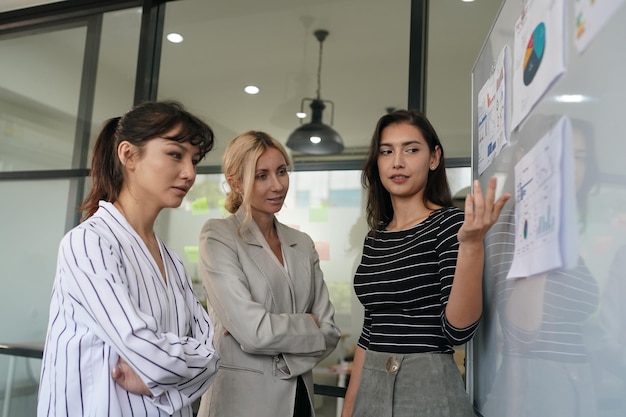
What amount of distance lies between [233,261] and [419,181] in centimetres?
67

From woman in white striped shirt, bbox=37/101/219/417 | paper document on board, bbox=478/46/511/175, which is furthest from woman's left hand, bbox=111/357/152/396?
paper document on board, bbox=478/46/511/175

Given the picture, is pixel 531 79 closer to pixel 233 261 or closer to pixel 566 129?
pixel 566 129

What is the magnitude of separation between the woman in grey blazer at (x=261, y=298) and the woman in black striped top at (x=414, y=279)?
210mm

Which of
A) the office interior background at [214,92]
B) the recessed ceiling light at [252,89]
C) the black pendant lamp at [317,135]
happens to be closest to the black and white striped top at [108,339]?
the office interior background at [214,92]

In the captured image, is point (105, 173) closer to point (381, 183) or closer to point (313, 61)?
point (381, 183)

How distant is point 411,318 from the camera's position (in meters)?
1.45

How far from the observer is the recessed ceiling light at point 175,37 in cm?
318

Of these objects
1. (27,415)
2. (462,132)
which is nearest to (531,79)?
(462,132)

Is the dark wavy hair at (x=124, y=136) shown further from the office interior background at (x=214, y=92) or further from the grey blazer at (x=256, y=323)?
the office interior background at (x=214, y=92)

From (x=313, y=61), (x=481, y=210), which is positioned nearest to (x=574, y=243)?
(x=481, y=210)

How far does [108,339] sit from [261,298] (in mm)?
671

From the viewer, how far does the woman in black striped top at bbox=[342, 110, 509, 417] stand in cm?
125

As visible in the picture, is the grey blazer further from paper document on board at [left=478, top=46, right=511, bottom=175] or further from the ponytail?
paper document on board at [left=478, top=46, right=511, bottom=175]

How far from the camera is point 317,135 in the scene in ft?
9.08
